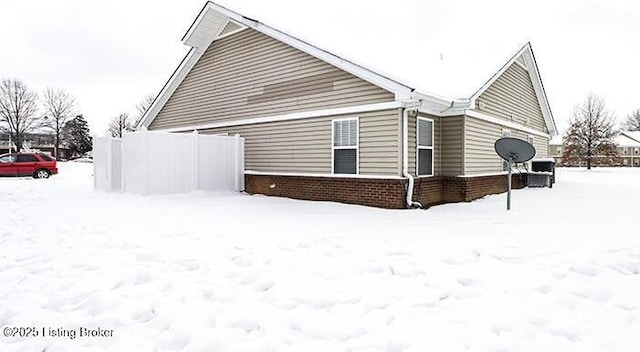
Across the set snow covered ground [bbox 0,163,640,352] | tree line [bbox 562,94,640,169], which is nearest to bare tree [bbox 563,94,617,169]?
tree line [bbox 562,94,640,169]

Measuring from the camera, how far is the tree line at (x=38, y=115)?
51.9 meters

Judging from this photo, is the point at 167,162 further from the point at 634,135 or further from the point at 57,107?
the point at 634,135

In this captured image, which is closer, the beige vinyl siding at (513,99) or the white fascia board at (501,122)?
the white fascia board at (501,122)

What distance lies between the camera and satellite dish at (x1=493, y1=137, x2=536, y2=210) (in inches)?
362

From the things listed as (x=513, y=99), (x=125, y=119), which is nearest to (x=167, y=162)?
(x=513, y=99)

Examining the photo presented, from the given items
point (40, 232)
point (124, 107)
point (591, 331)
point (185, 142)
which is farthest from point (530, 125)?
point (124, 107)

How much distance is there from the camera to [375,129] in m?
9.60

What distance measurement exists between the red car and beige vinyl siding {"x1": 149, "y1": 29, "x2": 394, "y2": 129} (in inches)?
Result: 440

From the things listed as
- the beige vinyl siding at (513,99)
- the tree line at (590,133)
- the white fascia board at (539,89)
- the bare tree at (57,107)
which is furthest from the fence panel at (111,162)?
the bare tree at (57,107)

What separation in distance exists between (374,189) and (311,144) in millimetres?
2586

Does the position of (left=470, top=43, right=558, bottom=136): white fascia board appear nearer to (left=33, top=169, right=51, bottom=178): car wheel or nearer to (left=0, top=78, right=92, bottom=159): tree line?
(left=33, top=169, right=51, bottom=178): car wheel

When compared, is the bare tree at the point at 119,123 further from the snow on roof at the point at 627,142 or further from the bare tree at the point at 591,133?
the snow on roof at the point at 627,142

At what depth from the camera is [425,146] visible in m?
10.3

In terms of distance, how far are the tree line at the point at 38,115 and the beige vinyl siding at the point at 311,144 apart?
53877 mm
